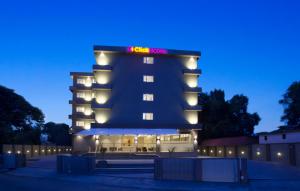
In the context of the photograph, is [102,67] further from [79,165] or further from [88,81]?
[79,165]

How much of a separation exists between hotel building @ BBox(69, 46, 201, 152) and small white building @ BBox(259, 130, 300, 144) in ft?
33.4

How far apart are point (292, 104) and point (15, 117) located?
47.2 meters

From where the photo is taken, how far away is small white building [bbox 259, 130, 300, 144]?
137 ft

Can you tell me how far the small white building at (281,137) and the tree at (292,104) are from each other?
13.2 metres

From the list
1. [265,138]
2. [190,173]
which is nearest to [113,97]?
[265,138]

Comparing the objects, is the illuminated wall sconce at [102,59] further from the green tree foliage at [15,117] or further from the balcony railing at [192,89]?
the green tree foliage at [15,117]

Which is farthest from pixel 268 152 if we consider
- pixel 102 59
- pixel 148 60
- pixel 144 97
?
pixel 102 59

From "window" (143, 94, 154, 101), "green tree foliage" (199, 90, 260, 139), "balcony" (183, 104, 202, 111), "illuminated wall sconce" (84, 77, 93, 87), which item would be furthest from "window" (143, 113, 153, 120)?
"illuminated wall sconce" (84, 77, 93, 87)

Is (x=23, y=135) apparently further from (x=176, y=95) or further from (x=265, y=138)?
(x=265, y=138)

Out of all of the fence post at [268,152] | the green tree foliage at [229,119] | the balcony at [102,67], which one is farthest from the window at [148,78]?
the fence post at [268,152]

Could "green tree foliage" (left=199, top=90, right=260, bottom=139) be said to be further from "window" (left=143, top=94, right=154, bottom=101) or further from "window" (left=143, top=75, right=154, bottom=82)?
"window" (left=143, top=75, right=154, bottom=82)

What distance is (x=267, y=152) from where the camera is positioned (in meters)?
47.1

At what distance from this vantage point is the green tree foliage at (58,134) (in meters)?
114

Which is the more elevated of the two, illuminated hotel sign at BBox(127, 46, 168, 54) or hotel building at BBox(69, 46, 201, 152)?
illuminated hotel sign at BBox(127, 46, 168, 54)
